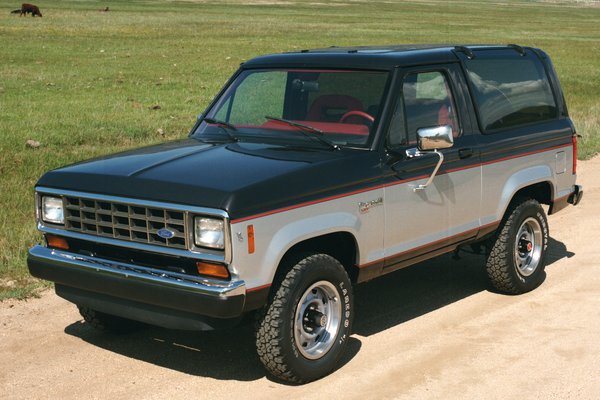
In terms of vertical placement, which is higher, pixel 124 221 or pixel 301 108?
pixel 301 108

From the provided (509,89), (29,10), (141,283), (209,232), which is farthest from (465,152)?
(29,10)

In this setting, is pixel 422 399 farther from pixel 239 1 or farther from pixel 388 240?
pixel 239 1

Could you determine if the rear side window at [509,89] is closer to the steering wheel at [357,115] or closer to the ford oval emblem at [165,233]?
the steering wheel at [357,115]

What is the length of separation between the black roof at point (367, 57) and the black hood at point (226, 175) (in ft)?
2.52

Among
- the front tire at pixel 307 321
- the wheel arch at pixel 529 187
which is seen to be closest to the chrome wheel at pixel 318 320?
the front tire at pixel 307 321

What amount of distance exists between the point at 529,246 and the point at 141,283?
3.47 m

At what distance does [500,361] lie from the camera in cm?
603

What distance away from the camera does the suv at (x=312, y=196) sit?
5328 mm

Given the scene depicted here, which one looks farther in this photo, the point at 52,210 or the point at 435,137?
the point at 435,137

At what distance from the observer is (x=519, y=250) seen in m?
7.72

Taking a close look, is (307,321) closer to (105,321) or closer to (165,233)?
(165,233)

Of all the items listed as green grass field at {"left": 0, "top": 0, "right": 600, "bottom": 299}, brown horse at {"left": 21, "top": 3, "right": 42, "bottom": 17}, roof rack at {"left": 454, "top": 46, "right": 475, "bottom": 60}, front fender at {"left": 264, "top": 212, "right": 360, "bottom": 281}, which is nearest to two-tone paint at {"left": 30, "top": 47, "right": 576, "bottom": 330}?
front fender at {"left": 264, "top": 212, "right": 360, "bottom": 281}

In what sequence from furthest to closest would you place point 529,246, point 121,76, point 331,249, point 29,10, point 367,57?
point 29,10, point 121,76, point 529,246, point 367,57, point 331,249

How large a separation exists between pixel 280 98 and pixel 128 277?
1984 millimetres
